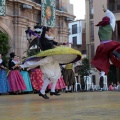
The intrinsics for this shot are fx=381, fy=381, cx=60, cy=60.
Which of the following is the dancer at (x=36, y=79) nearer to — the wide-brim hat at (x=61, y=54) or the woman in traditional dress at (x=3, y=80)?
the woman in traditional dress at (x=3, y=80)

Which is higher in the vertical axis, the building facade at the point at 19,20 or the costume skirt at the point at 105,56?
the building facade at the point at 19,20

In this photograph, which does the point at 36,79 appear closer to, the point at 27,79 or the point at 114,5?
the point at 27,79

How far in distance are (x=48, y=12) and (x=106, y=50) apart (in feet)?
56.0

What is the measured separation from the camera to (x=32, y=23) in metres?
25.2

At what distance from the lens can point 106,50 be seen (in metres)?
8.20

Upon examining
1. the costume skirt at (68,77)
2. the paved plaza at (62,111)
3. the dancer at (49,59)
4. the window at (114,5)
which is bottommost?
the paved plaza at (62,111)

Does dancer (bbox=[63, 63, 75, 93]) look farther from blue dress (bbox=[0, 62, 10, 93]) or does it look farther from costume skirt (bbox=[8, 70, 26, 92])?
blue dress (bbox=[0, 62, 10, 93])

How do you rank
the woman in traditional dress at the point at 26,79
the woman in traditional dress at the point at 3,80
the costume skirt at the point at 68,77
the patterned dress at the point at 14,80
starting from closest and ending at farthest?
the woman in traditional dress at the point at 3,80
the patterned dress at the point at 14,80
the woman in traditional dress at the point at 26,79
the costume skirt at the point at 68,77

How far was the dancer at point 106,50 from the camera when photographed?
8.06 meters

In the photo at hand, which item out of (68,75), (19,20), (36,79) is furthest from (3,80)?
(19,20)

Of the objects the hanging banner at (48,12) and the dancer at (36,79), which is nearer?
the dancer at (36,79)

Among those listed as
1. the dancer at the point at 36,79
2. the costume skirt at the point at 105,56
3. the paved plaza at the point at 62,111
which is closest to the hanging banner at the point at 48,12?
the dancer at the point at 36,79

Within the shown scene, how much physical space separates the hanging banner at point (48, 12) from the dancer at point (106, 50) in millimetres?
15304

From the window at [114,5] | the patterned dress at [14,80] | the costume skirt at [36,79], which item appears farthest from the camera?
the window at [114,5]
